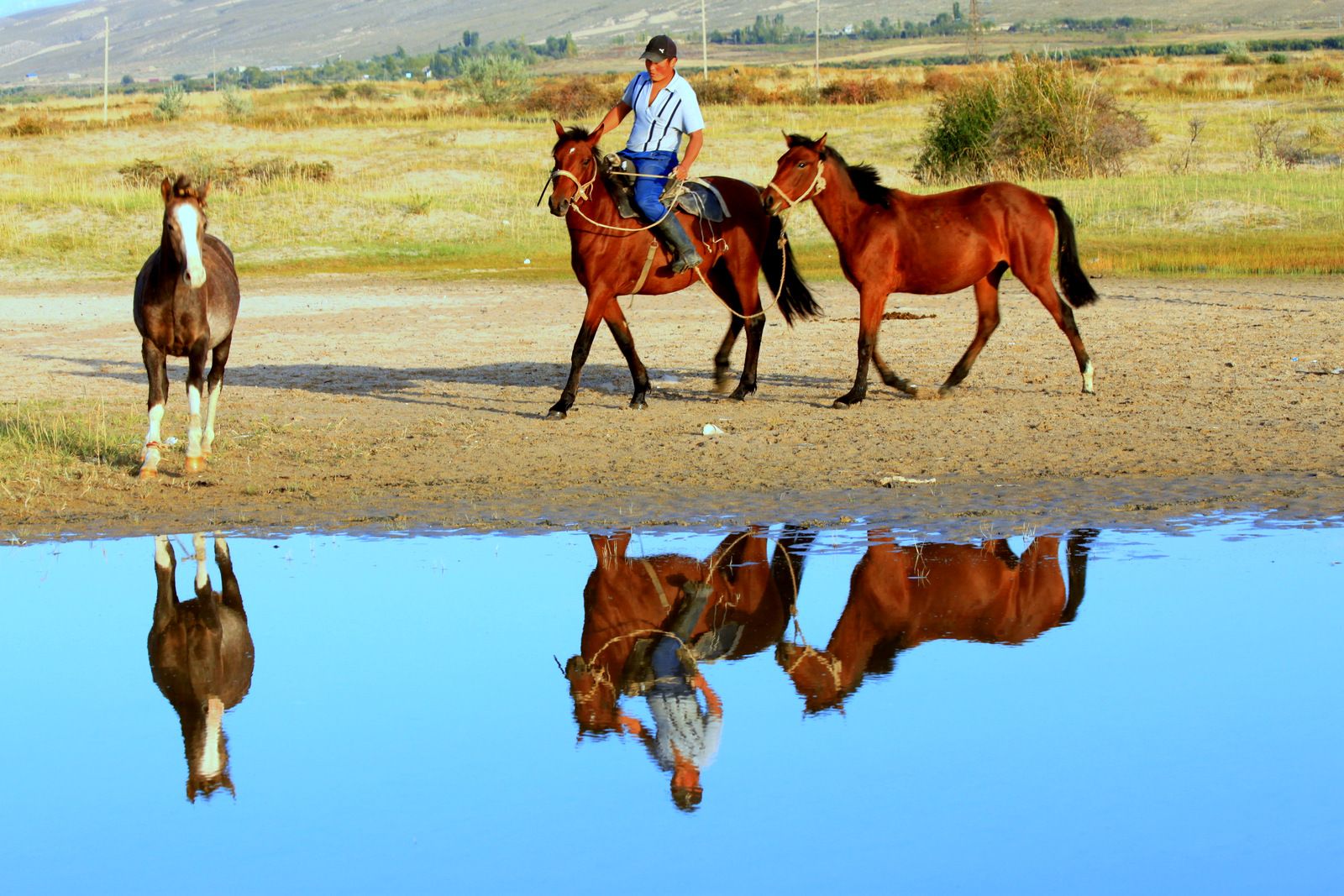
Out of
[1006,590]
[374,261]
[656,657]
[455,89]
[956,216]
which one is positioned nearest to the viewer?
[656,657]

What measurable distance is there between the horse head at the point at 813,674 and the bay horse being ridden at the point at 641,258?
5683mm

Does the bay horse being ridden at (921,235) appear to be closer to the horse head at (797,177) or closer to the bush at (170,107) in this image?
the horse head at (797,177)

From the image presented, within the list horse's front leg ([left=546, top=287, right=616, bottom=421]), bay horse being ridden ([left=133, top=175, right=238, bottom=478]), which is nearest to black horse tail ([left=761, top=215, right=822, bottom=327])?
horse's front leg ([left=546, top=287, right=616, bottom=421])

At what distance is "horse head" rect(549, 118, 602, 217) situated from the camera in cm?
1138

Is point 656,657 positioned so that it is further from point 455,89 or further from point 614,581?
point 455,89

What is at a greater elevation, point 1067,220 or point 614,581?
point 1067,220

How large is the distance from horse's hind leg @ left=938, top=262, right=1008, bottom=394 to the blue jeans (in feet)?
7.97

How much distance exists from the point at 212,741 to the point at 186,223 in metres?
4.47

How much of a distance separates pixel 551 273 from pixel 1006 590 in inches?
676

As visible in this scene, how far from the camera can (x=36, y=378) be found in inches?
567

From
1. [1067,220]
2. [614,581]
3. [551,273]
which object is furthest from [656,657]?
[551,273]

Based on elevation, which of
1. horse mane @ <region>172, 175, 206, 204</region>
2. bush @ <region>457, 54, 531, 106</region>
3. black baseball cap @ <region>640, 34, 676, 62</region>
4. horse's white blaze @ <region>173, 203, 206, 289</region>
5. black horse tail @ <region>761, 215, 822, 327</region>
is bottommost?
black horse tail @ <region>761, 215, 822, 327</region>

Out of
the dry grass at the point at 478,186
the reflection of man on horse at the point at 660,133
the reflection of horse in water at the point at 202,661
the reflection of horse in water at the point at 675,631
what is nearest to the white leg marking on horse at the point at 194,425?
the reflection of horse in water at the point at 202,661

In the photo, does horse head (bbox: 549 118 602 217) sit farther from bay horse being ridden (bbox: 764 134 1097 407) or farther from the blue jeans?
bay horse being ridden (bbox: 764 134 1097 407)
